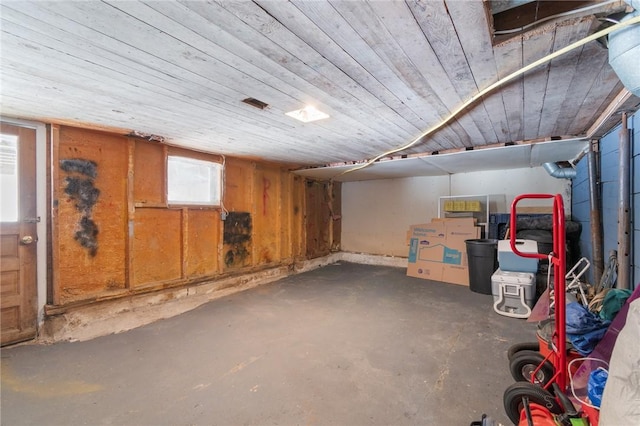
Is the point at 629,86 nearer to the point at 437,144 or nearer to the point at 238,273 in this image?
the point at 437,144

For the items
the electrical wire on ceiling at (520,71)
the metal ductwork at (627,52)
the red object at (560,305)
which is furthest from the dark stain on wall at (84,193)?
the metal ductwork at (627,52)

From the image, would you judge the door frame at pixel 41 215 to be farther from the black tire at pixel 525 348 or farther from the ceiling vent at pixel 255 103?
the black tire at pixel 525 348

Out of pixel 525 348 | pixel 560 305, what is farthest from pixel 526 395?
pixel 525 348

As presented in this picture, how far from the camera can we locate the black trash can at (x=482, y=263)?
384 centimetres

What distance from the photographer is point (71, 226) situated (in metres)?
2.64

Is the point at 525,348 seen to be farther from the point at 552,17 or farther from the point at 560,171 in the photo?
the point at 560,171

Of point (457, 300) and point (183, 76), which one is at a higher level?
point (183, 76)

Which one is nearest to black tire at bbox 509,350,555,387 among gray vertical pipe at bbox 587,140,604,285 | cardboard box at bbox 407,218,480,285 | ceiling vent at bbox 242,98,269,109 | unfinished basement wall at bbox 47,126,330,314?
gray vertical pipe at bbox 587,140,604,285

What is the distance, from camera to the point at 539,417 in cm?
120

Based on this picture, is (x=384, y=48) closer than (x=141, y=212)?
Yes

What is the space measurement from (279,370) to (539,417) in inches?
60.2

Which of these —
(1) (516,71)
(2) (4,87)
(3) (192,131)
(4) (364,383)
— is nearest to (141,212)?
(3) (192,131)

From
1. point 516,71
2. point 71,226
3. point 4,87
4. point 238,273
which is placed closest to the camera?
point 516,71

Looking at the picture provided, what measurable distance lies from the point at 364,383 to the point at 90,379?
1921 mm
